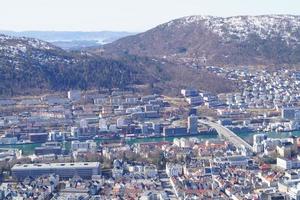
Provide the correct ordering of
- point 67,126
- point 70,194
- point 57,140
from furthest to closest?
point 67,126
point 57,140
point 70,194

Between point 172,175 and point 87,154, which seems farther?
point 87,154

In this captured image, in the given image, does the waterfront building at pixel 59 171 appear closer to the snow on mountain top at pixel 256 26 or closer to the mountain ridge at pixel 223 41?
the mountain ridge at pixel 223 41

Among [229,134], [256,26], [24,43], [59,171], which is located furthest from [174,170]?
[256,26]

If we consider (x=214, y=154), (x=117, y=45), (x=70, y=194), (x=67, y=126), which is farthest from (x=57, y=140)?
(x=117, y=45)

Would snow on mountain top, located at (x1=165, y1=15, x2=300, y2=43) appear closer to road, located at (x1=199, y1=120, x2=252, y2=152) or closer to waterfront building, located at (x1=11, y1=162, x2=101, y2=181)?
road, located at (x1=199, y1=120, x2=252, y2=152)

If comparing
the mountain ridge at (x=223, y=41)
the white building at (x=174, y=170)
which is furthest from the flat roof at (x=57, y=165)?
the mountain ridge at (x=223, y=41)

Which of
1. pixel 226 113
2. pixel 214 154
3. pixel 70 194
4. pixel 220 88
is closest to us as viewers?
pixel 70 194

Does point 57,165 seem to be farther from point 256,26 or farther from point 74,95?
point 256,26

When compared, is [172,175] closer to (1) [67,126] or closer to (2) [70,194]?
(2) [70,194]

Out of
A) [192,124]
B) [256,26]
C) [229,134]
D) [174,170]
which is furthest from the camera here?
[256,26]
